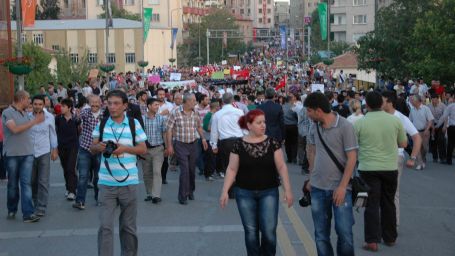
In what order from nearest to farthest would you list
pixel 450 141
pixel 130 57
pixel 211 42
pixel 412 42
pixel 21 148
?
1. pixel 21 148
2. pixel 450 141
3. pixel 412 42
4. pixel 130 57
5. pixel 211 42

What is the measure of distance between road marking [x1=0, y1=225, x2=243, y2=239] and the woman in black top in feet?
8.86

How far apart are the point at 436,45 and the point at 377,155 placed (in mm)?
17659

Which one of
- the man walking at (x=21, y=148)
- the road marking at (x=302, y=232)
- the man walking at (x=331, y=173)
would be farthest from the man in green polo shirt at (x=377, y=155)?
the man walking at (x=21, y=148)

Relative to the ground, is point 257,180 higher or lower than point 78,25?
lower

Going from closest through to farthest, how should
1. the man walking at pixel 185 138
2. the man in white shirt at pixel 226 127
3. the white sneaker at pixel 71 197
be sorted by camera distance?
the man walking at pixel 185 138, the white sneaker at pixel 71 197, the man in white shirt at pixel 226 127

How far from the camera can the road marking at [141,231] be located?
9.94m

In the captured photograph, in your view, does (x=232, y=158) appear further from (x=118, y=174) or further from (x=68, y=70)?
(x=68, y=70)

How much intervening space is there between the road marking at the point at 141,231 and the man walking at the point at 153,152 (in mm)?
2277

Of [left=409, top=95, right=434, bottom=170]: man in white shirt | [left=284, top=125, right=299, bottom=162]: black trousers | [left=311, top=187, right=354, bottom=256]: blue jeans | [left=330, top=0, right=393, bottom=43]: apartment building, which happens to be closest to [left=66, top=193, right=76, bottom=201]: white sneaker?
[left=311, top=187, right=354, bottom=256]: blue jeans

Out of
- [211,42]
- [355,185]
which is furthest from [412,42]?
[211,42]

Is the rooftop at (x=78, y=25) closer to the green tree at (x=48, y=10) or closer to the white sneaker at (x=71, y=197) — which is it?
the green tree at (x=48, y=10)

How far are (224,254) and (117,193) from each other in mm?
1743

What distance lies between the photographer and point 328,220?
7168 mm

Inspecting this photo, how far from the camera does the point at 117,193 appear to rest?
748 centimetres
